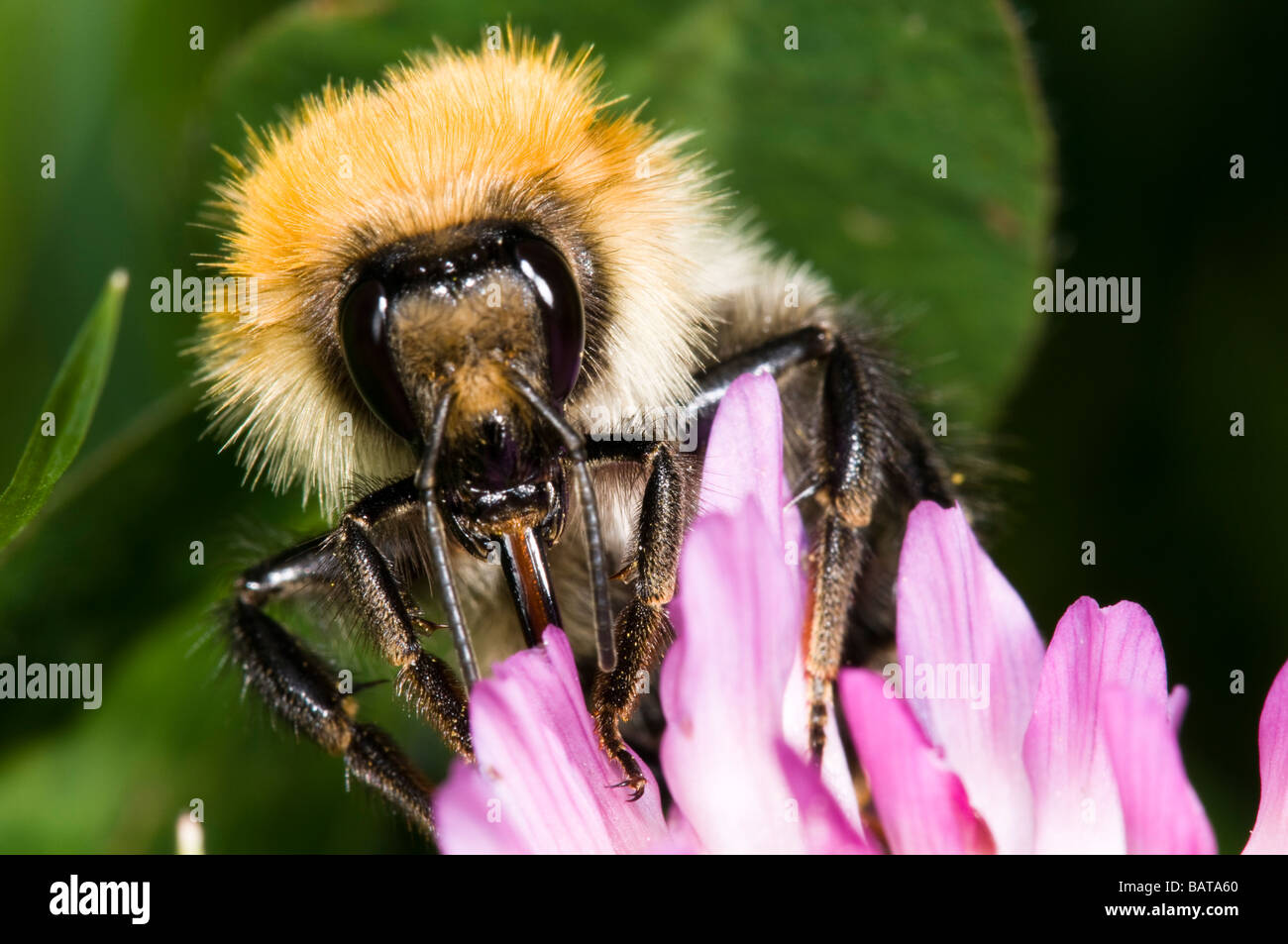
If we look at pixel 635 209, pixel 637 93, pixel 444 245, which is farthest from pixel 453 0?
pixel 444 245

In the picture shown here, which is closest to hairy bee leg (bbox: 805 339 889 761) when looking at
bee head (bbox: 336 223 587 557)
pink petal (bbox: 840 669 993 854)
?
pink petal (bbox: 840 669 993 854)

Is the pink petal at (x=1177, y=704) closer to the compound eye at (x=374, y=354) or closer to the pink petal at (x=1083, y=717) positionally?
the pink petal at (x=1083, y=717)

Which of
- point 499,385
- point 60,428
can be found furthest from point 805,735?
point 60,428

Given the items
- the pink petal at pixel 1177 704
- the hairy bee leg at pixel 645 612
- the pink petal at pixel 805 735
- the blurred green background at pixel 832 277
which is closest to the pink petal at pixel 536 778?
the hairy bee leg at pixel 645 612

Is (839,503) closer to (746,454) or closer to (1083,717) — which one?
(746,454)

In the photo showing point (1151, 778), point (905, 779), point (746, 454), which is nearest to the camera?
point (1151, 778)

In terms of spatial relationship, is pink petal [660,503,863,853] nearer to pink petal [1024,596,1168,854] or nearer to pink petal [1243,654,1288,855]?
pink petal [1024,596,1168,854]
